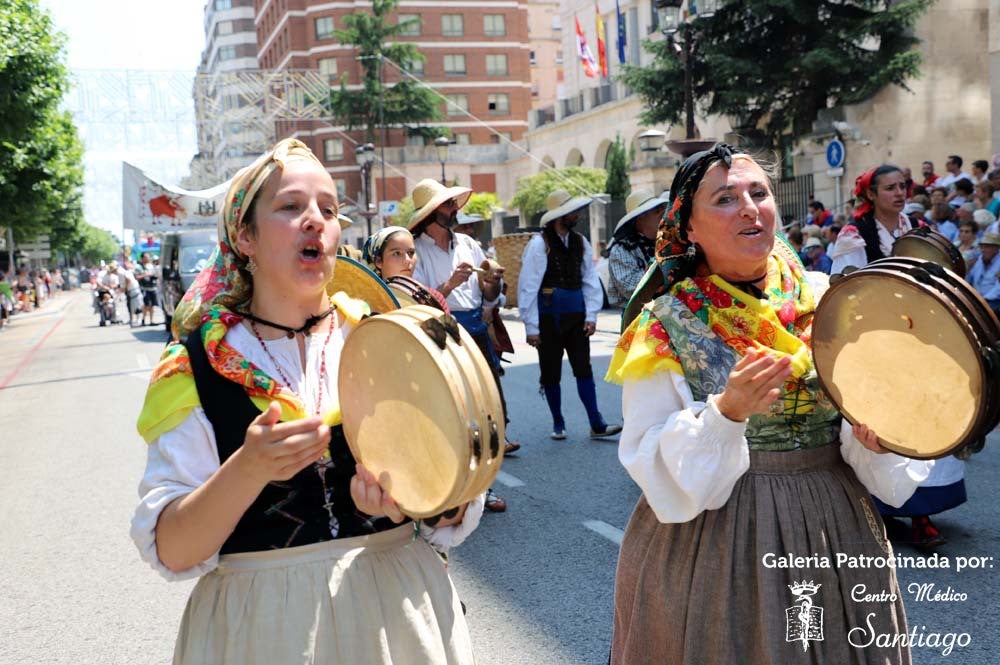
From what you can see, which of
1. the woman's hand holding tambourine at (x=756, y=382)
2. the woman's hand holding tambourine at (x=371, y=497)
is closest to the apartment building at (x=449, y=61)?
the woman's hand holding tambourine at (x=756, y=382)

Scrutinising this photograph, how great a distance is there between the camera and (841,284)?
2455 millimetres

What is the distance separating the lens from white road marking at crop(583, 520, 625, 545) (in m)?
5.98

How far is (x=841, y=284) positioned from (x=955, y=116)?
2374cm

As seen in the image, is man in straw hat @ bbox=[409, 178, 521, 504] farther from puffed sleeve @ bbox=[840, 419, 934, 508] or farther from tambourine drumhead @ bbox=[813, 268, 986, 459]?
tambourine drumhead @ bbox=[813, 268, 986, 459]

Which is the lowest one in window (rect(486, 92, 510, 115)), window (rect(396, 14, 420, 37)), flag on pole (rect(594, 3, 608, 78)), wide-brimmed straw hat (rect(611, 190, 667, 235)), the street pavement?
the street pavement

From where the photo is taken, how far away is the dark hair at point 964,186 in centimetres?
1455

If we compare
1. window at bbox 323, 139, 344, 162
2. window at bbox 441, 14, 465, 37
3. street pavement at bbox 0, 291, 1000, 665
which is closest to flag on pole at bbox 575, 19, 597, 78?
window at bbox 441, 14, 465, 37

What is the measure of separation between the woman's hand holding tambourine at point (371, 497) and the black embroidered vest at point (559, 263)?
21.6ft

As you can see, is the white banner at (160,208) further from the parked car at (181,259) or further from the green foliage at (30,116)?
the green foliage at (30,116)

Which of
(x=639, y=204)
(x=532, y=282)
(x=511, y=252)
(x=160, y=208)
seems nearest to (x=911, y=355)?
(x=639, y=204)

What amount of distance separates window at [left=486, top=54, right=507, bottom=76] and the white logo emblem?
239 ft

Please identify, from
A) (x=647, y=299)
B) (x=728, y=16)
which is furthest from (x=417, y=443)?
(x=728, y=16)

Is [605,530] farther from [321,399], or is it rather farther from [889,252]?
[321,399]

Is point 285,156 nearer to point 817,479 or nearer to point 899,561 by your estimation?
point 817,479
